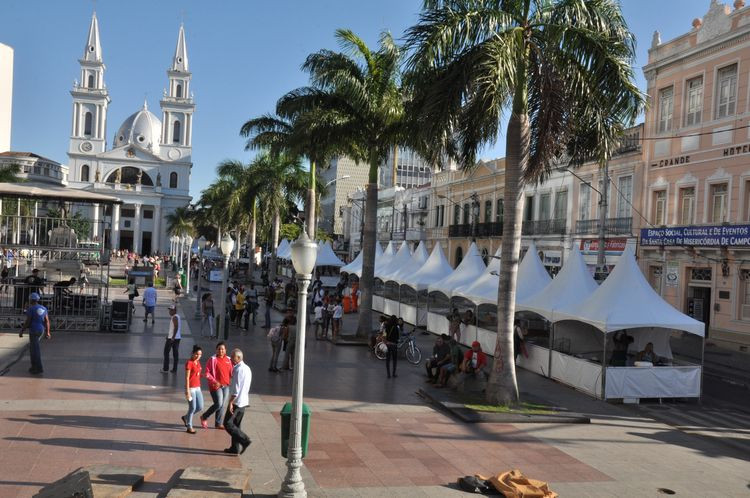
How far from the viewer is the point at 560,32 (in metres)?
12.7

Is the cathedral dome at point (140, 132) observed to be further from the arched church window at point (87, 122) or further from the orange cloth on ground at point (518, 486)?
the orange cloth on ground at point (518, 486)

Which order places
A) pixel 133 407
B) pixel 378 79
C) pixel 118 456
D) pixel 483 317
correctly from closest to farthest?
pixel 118 456
pixel 133 407
pixel 378 79
pixel 483 317

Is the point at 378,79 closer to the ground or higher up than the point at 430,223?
higher up

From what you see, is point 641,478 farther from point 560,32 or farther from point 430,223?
point 430,223

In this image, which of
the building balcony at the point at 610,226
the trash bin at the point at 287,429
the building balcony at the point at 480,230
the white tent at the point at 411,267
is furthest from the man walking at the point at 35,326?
the building balcony at the point at 480,230

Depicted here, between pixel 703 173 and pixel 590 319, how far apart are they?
14730 millimetres

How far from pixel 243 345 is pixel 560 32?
12936mm

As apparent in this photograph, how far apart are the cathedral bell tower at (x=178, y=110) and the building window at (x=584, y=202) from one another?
86935mm

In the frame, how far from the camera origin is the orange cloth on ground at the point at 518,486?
8.16 metres

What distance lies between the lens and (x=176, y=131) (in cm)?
11206

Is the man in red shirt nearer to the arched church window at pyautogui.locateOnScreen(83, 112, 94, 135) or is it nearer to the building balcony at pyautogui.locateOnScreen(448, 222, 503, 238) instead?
the building balcony at pyautogui.locateOnScreen(448, 222, 503, 238)

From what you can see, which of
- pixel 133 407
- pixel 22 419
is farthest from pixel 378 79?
pixel 22 419

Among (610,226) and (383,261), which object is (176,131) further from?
(610,226)

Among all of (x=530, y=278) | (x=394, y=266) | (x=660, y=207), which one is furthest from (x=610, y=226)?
(x=530, y=278)
